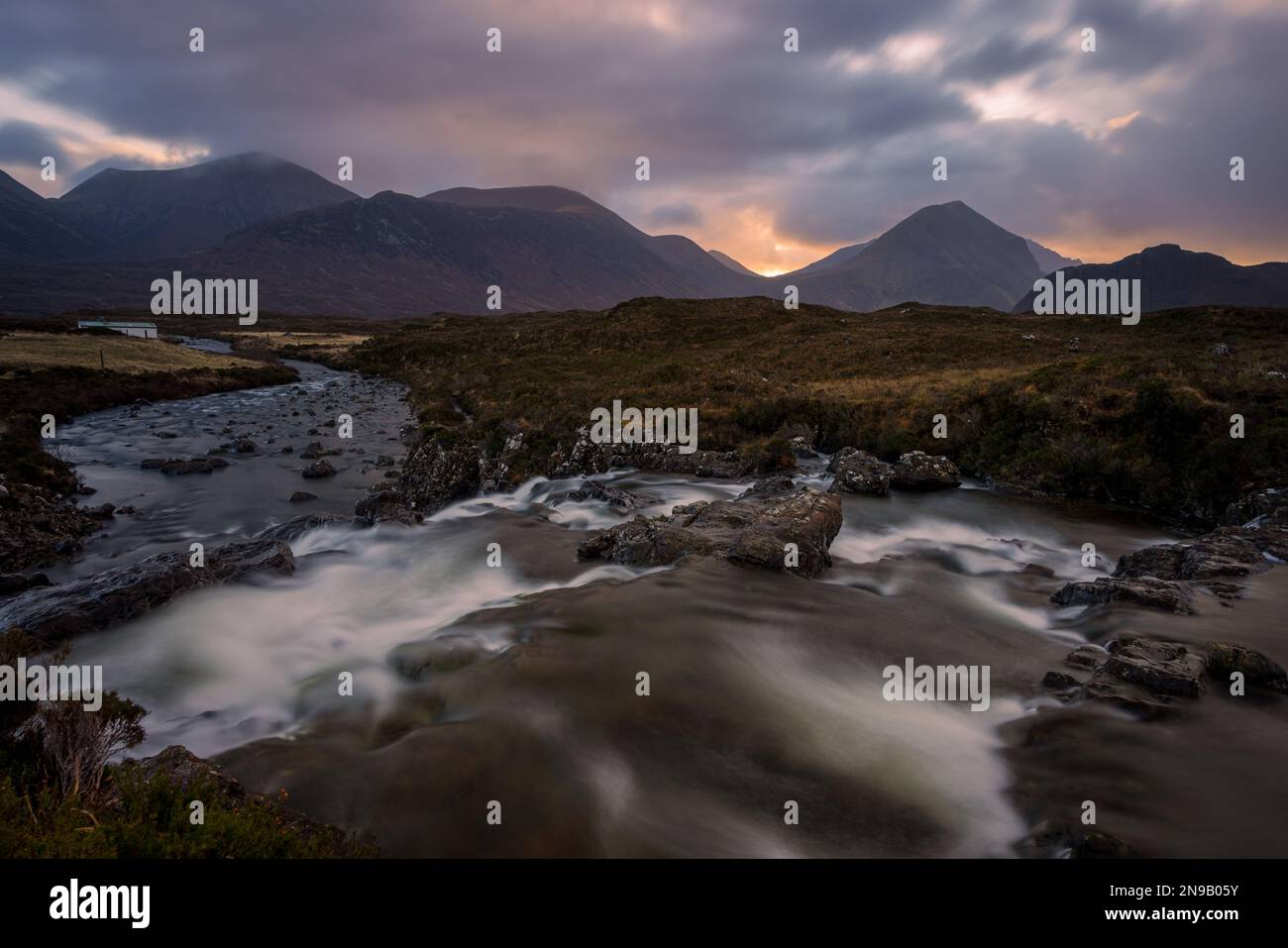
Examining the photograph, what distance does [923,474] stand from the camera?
19094 mm

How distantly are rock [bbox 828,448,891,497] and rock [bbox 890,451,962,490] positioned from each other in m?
0.25

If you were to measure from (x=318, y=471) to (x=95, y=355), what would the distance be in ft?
144

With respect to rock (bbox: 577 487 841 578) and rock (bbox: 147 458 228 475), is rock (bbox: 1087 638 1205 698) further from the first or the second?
rock (bbox: 147 458 228 475)

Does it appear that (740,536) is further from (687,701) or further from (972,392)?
(972,392)

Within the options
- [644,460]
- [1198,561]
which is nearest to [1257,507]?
[1198,561]

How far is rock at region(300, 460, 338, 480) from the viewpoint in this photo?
23000mm

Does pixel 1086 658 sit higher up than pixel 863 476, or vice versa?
pixel 863 476

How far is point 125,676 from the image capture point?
30.1 ft

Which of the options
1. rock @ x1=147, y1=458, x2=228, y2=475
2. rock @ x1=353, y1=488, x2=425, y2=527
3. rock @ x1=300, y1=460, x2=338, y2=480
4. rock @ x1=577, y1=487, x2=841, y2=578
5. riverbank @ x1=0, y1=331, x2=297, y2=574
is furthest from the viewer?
rock @ x1=147, y1=458, x2=228, y2=475

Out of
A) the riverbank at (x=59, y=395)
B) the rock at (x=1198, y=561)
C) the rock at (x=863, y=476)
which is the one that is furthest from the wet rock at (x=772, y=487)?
the riverbank at (x=59, y=395)

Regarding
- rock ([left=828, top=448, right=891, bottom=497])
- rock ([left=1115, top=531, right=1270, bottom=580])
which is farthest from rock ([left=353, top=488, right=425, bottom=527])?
rock ([left=1115, top=531, right=1270, bottom=580])
